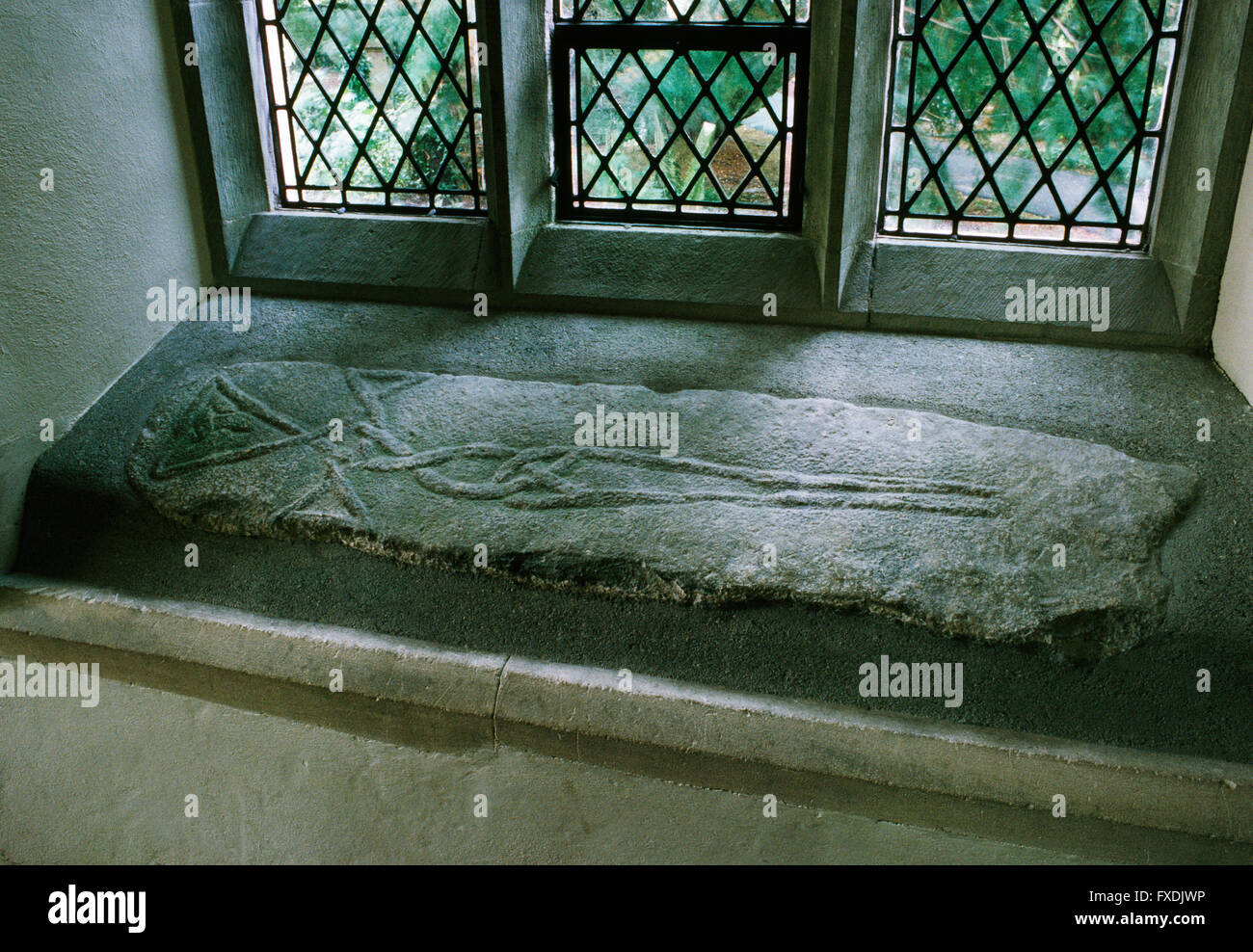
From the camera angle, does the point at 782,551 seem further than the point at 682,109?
No

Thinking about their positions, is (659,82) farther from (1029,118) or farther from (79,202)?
(79,202)

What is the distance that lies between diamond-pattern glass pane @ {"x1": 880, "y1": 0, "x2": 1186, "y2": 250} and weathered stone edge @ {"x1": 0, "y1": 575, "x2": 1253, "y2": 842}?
5.92ft

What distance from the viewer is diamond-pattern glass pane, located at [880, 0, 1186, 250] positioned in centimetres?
286

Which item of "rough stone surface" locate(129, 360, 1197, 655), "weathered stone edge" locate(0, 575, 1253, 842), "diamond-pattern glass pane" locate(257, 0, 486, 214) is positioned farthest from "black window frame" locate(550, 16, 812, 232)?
"weathered stone edge" locate(0, 575, 1253, 842)

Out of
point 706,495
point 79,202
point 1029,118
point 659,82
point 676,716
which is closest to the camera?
point 676,716

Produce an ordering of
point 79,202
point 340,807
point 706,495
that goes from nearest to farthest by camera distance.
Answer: point 706,495 < point 340,807 < point 79,202

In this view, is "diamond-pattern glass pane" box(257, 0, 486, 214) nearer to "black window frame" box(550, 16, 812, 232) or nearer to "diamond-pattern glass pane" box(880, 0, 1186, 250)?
"black window frame" box(550, 16, 812, 232)

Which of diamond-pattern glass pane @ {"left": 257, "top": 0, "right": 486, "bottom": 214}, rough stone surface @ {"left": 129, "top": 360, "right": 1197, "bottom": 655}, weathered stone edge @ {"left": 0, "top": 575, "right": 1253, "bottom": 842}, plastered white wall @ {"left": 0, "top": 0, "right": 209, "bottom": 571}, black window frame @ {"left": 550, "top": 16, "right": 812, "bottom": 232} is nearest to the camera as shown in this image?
weathered stone edge @ {"left": 0, "top": 575, "right": 1253, "bottom": 842}

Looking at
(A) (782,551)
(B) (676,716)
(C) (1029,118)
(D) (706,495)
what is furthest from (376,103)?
(B) (676,716)

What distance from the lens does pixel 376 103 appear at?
3.44 m

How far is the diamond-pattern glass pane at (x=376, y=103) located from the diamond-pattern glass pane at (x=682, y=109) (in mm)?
347

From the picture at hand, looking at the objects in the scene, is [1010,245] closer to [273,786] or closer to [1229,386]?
[1229,386]

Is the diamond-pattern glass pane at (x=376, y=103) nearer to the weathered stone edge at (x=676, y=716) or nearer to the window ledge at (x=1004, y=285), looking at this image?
the window ledge at (x=1004, y=285)

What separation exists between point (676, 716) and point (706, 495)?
564 mm
